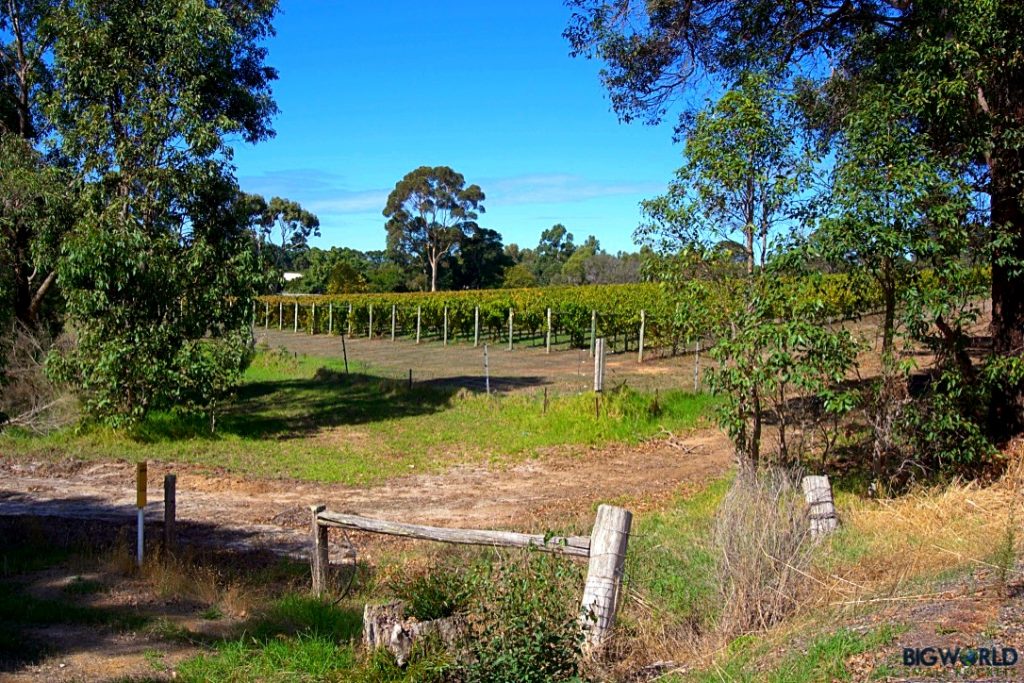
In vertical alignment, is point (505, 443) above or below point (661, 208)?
below

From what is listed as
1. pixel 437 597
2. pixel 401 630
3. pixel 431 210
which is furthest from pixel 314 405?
pixel 431 210

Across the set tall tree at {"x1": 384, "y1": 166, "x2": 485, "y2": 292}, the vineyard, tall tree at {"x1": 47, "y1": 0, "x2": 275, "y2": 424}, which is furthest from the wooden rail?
tall tree at {"x1": 384, "y1": 166, "x2": 485, "y2": 292}

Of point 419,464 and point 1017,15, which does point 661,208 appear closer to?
point 1017,15

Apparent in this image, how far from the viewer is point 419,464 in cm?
1536

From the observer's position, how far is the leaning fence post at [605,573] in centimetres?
539

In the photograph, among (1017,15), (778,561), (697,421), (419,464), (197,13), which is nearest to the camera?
(778,561)

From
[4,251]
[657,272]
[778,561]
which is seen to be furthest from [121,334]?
[778,561]

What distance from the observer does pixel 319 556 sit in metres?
7.77

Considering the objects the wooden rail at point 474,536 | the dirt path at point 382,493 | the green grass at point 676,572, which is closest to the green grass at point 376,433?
the dirt path at point 382,493

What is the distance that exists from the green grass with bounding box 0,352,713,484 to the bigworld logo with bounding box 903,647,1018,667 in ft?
34.8

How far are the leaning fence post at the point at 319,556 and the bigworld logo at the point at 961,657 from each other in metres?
4.91

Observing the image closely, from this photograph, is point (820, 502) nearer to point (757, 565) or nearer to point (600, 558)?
point (757, 565)

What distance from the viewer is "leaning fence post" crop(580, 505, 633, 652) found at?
539 cm

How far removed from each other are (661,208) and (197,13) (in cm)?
1121
